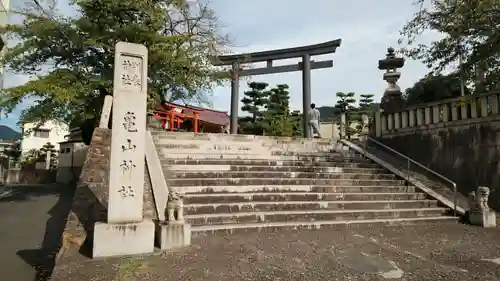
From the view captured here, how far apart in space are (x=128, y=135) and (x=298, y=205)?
171 inches

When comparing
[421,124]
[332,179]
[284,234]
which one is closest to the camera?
[284,234]

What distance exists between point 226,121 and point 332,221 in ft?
53.8

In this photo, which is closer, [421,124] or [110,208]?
[110,208]

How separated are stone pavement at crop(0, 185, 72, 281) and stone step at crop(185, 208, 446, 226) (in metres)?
2.46

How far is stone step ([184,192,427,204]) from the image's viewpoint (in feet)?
24.9

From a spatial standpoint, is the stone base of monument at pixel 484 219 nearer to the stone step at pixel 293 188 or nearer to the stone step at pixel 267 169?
the stone step at pixel 293 188

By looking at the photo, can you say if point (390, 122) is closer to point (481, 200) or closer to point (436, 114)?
point (436, 114)

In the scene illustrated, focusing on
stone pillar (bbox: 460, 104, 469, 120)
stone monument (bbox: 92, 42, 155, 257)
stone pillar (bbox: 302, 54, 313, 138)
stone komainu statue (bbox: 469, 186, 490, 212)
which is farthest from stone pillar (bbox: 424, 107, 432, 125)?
stone monument (bbox: 92, 42, 155, 257)

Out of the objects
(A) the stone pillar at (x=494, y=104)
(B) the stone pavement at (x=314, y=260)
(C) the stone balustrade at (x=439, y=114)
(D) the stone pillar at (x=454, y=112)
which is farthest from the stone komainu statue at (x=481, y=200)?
(D) the stone pillar at (x=454, y=112)

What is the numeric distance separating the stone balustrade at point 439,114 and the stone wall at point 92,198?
881cm

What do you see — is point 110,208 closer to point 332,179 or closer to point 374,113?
point 332,179

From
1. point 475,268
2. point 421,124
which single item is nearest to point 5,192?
point 475,268

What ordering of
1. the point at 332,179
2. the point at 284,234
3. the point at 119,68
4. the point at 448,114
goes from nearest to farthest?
the point at 119,68 < the point at 284,234 < the point at 332,179 < the point at 448,114

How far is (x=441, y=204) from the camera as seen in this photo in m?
8.77
